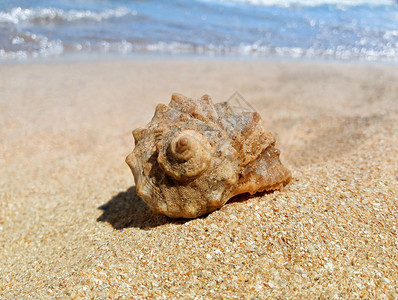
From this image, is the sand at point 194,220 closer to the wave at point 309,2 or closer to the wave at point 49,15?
the wave at point 49,15

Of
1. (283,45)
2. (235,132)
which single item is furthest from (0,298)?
(283,45)

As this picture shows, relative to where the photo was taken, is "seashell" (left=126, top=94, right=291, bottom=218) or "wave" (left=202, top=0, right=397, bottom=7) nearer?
"seashell" (left=126, top=94, right=291, bottom=218)

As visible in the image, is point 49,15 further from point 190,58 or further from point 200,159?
point 200,159

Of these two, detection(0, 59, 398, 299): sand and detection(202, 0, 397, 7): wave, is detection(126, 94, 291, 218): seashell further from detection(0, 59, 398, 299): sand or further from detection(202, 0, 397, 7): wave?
detection(202, 0, 397, 7): wave

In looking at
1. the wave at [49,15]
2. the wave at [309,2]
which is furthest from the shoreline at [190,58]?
the wave at [309,2]

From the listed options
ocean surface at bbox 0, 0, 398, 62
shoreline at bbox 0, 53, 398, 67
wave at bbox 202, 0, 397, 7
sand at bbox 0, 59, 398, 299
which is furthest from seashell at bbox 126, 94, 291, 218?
wave at bbox 202, 0, 397, 7

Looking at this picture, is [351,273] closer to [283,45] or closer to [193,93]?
[193,93]
